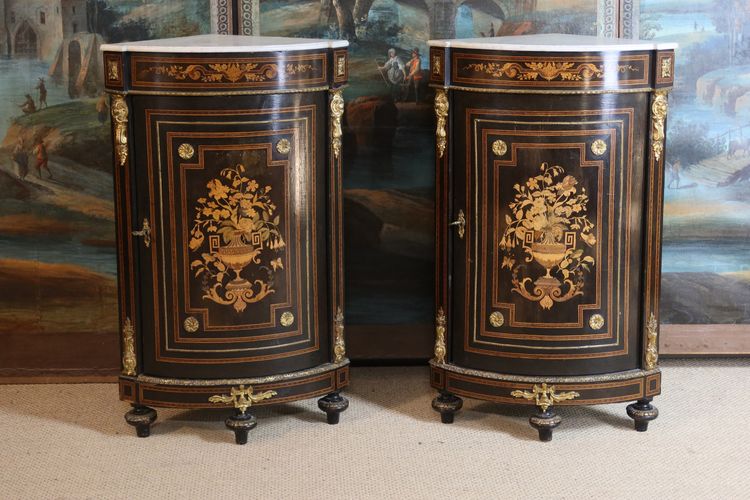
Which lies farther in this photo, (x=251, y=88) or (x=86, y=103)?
(x=86, y=103)

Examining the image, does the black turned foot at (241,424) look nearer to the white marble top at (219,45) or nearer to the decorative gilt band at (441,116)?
the decorative gilt band at (441,116)

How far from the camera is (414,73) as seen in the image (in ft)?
Answer: 15.4

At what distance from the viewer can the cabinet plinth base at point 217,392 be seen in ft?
13.2

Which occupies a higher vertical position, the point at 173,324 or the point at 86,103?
the point at 86,103

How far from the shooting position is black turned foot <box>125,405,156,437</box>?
13.5ft

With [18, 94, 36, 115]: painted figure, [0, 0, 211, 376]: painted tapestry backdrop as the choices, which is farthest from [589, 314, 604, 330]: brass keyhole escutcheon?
[18, 94, 36, 115]: painted figure

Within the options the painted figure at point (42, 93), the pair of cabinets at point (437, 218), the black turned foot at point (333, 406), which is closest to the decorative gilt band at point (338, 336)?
the pair of cabinets at point (437, 218)

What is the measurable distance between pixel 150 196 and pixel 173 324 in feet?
1.39

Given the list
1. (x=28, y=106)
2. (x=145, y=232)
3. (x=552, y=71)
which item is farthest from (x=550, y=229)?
(x=28, y=106)

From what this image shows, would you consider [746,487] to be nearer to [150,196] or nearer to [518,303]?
[518,303]

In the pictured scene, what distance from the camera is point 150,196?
395cm

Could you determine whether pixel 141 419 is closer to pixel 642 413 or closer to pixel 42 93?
pixel 42 93

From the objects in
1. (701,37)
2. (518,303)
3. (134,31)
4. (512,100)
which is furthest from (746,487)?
(134,31)

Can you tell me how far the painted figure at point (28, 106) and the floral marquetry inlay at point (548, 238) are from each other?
6.10 feet
